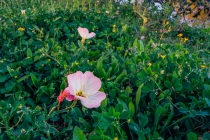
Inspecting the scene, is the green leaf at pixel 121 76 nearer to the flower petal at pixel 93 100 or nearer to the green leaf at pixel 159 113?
the green leaf at pixel 159 113

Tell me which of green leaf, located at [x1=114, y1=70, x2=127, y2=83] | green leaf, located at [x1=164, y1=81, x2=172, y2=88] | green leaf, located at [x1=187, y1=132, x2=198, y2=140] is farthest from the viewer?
green leaf, located at [x1=114, y1=70, x2=127, y2=83]

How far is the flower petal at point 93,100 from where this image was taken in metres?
1.07

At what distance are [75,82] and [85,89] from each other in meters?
0.05

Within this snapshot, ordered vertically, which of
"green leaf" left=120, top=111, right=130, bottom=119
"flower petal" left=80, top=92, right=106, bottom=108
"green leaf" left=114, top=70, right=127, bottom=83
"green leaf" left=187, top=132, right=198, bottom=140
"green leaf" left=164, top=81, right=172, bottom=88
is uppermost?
"flower petal" left=80, top=92, right=106, bottom=108

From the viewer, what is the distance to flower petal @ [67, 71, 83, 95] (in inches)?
41.7

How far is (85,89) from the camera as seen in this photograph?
1.13 meters

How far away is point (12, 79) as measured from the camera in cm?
171

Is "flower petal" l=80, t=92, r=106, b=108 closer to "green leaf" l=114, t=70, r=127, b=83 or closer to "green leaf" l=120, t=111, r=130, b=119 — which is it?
"green leaf" l=120, t=111, r=130, b=119

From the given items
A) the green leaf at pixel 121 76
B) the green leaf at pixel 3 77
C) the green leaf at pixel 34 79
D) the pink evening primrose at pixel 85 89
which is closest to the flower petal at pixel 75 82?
the pink evening primrose at pixel 85 89

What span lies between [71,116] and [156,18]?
3.45 metres

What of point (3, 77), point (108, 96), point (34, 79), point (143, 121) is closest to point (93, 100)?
point (143, 121)

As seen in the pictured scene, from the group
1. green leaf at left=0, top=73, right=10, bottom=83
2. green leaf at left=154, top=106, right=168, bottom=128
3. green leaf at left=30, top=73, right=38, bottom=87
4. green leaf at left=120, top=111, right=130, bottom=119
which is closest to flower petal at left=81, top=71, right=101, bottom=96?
green leaf at left=120, top=111, right=130, bottom=119

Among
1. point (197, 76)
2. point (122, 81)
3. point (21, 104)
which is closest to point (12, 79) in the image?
point (21, 104)

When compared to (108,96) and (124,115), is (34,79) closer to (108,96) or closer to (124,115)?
(108,96)
